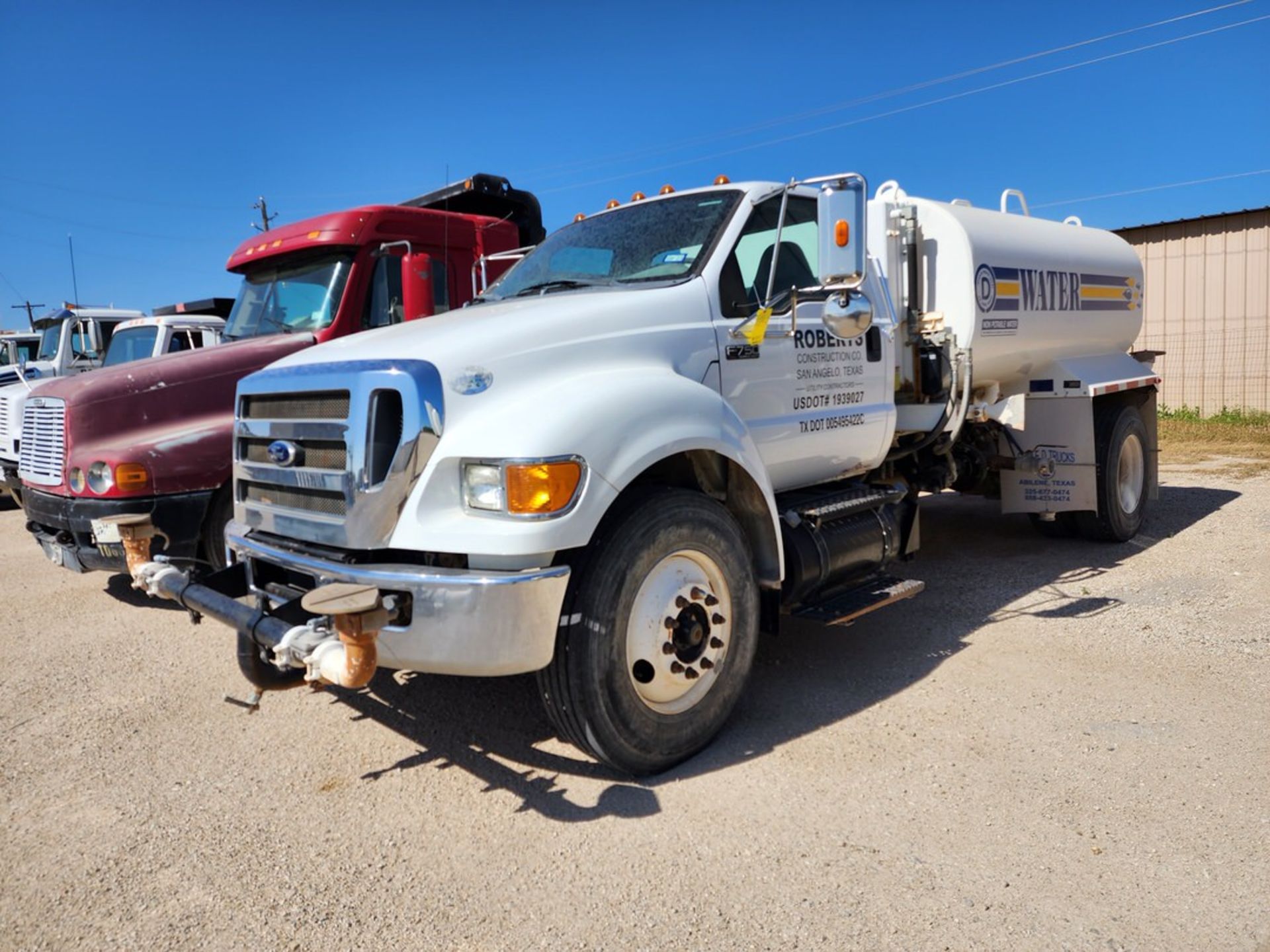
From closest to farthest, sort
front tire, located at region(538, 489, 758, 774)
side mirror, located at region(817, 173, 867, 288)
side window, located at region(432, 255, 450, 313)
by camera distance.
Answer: front tire, located at region(538, 489, 758, 774) < side mirror, located at region(817, 173, 867, 288) < side window, located at region(432, 255, 450, 313)

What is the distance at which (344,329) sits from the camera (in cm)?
652

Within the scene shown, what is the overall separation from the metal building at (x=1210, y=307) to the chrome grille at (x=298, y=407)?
1594 cm

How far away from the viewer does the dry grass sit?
1191 cm

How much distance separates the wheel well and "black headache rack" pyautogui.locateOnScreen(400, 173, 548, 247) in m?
4.67

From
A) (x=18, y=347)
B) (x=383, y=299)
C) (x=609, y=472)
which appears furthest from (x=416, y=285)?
(x=18, y=347)

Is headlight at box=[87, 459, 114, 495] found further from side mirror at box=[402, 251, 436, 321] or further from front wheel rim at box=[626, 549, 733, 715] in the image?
front wheel rim at box=[626, 549, 733, 715]

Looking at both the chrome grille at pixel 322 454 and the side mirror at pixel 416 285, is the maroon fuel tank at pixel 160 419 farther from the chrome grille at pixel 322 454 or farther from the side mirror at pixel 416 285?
the chrome grille at pixel 322 454

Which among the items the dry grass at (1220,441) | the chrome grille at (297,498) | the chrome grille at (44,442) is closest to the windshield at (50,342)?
the chrome grille at (44,442)

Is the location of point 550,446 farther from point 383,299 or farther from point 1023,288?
point 1023,288

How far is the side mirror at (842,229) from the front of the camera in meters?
3.96

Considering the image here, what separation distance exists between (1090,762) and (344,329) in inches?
209

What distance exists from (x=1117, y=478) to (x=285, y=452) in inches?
264

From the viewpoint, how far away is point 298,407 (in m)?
3.65

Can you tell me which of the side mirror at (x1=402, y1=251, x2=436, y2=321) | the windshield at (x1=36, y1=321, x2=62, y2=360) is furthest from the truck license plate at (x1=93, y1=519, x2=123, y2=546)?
the windshield at (x1=36, y1=321, x2=62, y2=360)
